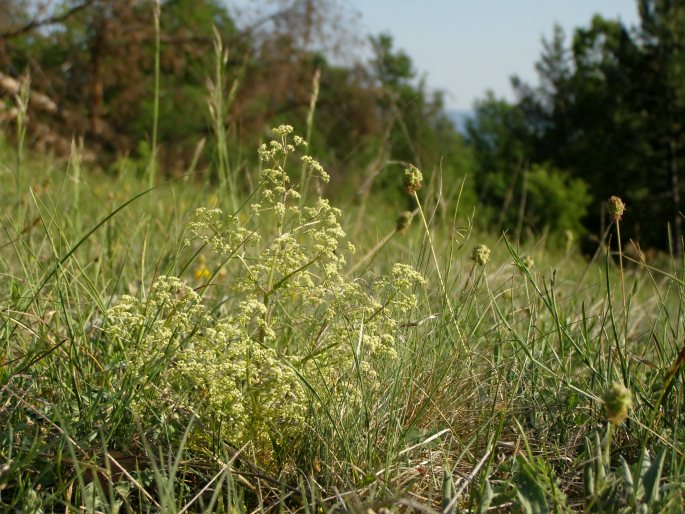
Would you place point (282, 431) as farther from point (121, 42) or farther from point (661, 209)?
point (661, 209)

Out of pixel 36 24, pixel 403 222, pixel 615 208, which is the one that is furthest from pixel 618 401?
pixel 36 24

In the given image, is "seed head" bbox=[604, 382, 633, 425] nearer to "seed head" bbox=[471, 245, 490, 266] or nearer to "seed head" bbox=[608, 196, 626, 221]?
"seed head" bbox=[608, 196, 626, 221]

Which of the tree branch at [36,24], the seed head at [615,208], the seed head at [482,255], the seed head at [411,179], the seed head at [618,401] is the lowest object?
the seed head at [618,401]

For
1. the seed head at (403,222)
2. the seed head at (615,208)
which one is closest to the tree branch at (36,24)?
the seed head at (403,222)

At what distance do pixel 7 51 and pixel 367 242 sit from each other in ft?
33.7

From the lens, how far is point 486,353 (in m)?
1.78

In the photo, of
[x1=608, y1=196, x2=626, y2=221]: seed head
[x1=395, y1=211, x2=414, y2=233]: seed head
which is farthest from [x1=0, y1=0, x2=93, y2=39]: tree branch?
[x1=608, y1=196, x2=626, y2=221]: seed head

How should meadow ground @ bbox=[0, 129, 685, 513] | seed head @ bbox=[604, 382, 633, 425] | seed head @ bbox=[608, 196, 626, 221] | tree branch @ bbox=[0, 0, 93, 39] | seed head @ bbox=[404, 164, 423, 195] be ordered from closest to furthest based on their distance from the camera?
seed head @ bbox=[604, 382, 633, 425] < meadow ground @ bbox=[0, 129, 685, 513] < seed head @ bbox=[608, 196, 626, 221] < seed head @ bbox=[404, 164, 423, 195] < tree branch @ bbox=[0, 0, 93, 39]

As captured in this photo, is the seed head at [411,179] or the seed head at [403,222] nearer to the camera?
the seed head at [411,179]

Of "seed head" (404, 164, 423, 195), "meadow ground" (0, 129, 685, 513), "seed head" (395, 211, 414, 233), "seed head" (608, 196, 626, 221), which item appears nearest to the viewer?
"meadow ground" (0, 129, 685, 513)

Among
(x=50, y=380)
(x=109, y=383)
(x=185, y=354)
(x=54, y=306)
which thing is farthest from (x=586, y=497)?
(x=54, y=306)

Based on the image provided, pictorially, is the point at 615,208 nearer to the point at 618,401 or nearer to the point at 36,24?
the point at 618,401

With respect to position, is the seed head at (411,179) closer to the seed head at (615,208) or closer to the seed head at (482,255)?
the seed head at (482,255)

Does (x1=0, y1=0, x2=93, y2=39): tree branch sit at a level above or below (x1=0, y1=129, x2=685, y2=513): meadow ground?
above
